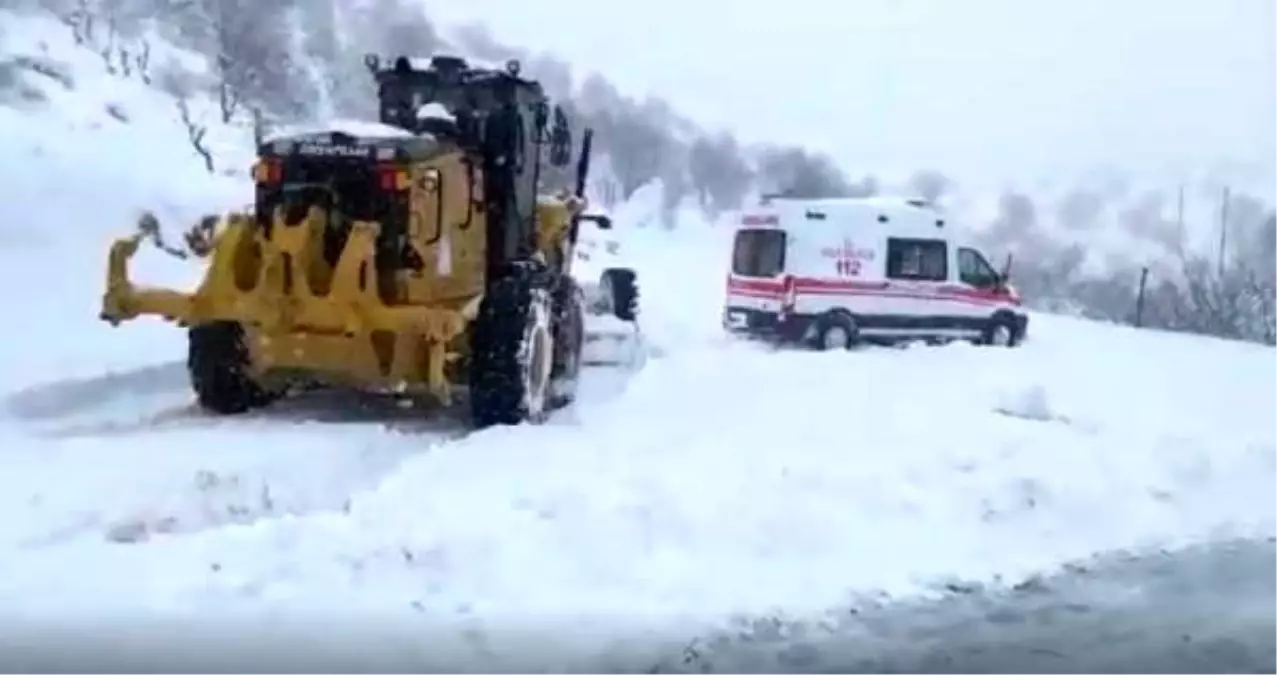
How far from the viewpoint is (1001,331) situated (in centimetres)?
1569

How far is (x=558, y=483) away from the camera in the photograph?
255 inches

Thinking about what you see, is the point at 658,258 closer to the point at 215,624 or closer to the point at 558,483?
the point at 558,483

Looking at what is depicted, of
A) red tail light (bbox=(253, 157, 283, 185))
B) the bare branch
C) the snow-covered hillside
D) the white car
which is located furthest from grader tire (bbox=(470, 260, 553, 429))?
the bare branch

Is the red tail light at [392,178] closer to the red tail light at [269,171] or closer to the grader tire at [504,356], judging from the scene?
the red tail light at [269,171]

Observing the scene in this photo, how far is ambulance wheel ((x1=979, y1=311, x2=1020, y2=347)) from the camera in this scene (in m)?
15.6

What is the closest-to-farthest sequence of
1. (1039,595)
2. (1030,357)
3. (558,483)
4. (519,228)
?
(1039,595) < (558,483) < (519,228) < (1030,357)

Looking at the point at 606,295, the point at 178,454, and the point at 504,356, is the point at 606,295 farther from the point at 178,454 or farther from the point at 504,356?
the point at 178,454

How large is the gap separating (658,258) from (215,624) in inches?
327

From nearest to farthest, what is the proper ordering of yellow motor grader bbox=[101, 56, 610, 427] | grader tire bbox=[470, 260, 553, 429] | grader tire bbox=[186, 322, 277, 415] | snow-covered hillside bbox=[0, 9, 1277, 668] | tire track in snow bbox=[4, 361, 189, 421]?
snow-covered hillside bbox=[0, 9, 1277, 668] < yellow motor grader bbox=[101, 56, 610, 427] < grader tire bbox=[470, 260, 553, 429] < grader tire bbox=[186, 322, 277, 415] < tire track in snow bbox=[4, 361, 189, 421]

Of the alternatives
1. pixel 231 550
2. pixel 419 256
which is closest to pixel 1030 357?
pixel 419 256

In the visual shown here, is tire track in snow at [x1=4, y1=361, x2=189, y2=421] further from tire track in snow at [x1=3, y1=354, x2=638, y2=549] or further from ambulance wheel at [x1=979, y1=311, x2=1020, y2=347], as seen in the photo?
ambulance wheel at [x1=979, y1=311, x2=1020, y2=347]

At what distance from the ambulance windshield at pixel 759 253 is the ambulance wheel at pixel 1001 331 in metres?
2.13

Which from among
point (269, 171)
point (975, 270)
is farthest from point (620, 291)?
point (975, 270)

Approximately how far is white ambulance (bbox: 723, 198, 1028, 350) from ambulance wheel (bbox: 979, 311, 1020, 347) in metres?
0.22
